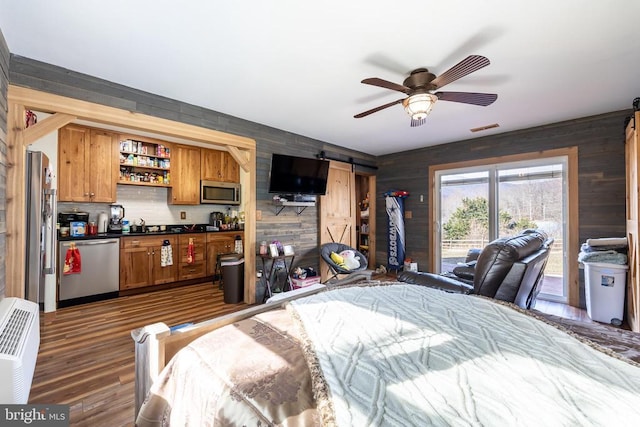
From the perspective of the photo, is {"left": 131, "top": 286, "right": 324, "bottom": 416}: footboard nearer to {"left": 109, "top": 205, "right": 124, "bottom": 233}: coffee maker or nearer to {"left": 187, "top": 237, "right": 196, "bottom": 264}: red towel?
{"left": 187, "top": 237, "right": 196, "bottom": 264}: red towel

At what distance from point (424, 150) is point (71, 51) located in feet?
16.1

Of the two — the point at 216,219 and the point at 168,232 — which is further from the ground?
the point at 216,219

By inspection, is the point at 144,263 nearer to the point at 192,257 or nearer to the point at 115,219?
the point at 192,257

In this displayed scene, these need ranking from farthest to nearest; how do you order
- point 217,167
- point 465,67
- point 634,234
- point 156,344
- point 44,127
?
1. point 217,167
2. point 634,234
3. point 44,127
4. point 465,67
5. point 156,344

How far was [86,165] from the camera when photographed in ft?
13.6

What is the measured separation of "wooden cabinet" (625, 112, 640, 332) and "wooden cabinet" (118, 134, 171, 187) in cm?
602

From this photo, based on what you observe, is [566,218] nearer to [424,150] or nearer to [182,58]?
[424,150]

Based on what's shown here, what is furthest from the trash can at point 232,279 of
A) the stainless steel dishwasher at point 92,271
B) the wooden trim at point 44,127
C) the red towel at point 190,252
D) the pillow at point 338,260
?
the wooden trim at point 44,127

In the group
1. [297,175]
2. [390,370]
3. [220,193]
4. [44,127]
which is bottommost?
[390,370]

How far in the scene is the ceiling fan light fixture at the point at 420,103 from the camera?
7.89 feet

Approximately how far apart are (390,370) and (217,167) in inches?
211

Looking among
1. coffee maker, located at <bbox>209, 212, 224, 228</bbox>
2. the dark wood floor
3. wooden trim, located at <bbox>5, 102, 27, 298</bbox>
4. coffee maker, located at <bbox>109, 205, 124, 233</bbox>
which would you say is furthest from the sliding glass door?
coffee maker, located at <bbox>109, 205, 124, 233</bbox>

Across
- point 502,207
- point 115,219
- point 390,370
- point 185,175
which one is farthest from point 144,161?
point 502,207

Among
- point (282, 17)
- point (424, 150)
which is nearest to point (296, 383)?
point (282, 17)
